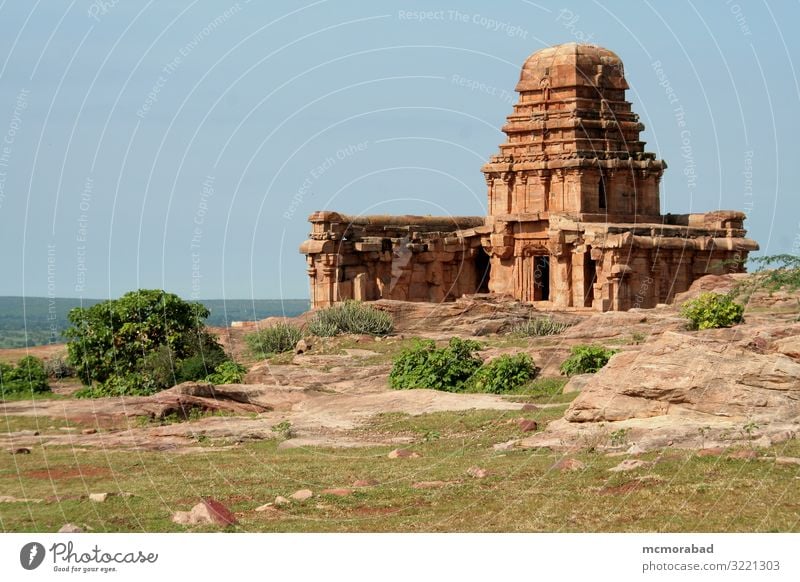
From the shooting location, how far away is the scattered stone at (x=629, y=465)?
67.8 feet

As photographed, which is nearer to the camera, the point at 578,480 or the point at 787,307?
the point at 578,480

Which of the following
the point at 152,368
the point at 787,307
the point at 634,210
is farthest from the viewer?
the point at 634,210

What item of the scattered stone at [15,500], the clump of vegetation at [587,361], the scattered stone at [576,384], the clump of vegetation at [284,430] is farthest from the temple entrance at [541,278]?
the scattered stone at [15,500]

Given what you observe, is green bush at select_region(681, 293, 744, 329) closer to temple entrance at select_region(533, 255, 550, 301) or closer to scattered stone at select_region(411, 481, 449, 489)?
scattered stone at select_region(411, 481, 449, 489)

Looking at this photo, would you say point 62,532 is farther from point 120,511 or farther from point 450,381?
point 450,381

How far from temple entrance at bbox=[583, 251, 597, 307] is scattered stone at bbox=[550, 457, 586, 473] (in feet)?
93.2

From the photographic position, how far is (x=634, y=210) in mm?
54125

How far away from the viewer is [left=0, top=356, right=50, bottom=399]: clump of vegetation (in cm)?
3734

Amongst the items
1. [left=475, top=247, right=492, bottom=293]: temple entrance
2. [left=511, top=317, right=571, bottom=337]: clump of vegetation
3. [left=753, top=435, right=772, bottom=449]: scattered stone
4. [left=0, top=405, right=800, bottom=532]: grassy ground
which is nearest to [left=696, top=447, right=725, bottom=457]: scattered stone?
[left=0, top=405, right=800, bottom=532]: grassy ground

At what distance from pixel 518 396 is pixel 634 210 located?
79.7 ft
